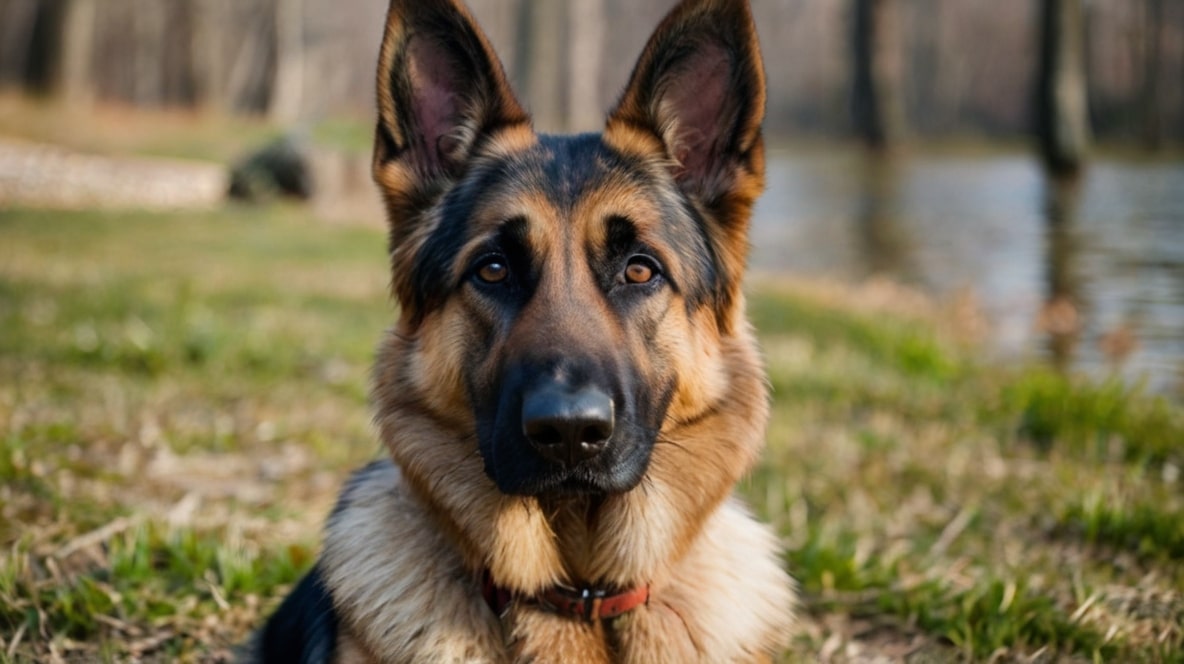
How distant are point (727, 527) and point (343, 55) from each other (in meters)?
65.5

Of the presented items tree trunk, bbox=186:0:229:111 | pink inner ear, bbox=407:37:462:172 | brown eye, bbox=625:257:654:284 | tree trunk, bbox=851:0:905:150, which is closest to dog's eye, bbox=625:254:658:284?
brown eye, bbox=625:257:654:284

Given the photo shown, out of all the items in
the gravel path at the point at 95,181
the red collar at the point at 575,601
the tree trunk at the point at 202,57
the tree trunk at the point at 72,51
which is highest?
the tree trunk at the point at 202,57

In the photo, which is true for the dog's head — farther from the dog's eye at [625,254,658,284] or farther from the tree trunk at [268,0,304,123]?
the tree trunk at [268,0,304,123]

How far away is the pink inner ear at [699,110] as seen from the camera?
3.47m

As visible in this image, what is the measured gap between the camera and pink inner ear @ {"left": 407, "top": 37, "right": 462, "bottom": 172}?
340cm

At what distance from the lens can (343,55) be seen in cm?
6412

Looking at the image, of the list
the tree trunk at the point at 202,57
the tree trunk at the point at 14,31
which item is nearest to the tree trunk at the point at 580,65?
the tree trunk at the point at 202,57

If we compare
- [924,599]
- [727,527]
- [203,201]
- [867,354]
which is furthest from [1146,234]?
[203,201]

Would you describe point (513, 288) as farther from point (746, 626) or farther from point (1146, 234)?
point (1146, 234)

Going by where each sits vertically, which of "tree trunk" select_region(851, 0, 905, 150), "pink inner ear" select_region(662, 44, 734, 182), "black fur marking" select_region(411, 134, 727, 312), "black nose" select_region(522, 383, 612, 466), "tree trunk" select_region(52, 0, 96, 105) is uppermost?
"tree trunk" select_region(52, 0, 96, 105)

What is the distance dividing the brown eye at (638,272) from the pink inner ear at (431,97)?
83cm

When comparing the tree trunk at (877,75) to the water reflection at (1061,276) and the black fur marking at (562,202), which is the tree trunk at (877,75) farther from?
the black fur marking at (562,202)

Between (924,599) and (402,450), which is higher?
(402,450)

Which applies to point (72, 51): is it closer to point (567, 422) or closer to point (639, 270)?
point (639, 270)
